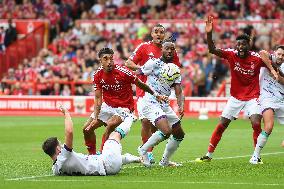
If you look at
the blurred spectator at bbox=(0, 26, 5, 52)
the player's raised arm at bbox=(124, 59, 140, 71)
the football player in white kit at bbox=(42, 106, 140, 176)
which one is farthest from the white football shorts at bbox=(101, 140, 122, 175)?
the blurred spectator at bbox=(0, 26, 5, 52)

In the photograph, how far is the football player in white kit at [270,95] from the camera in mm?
17484

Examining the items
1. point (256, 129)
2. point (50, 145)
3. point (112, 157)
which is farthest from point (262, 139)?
point (50, 145)

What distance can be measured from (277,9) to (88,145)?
68.0 feet

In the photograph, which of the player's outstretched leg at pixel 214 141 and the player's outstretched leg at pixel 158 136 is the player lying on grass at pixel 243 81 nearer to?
the player's outstretched leg at pixel 214 141

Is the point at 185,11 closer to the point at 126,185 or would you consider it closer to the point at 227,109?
the point at 227,109

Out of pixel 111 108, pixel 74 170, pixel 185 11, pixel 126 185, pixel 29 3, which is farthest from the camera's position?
pixel 29 3

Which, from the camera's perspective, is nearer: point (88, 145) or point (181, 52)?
point (88, 145)

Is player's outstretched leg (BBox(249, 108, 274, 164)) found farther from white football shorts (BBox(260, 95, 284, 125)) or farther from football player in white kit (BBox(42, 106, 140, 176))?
football player in white kit (BBox(42, 106, 140, 176))

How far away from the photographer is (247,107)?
706 inches

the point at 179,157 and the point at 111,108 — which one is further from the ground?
the point at 111,108

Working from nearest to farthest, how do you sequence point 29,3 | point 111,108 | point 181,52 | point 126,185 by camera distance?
1. point 126,185
2. point 111,108
3. point 181,52
4. point 29,3

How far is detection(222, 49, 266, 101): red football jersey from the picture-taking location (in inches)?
697

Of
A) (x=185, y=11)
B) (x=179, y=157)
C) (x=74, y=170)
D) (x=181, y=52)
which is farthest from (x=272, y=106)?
(x=185, y=11)

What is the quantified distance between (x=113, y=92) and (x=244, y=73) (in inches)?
98.2
